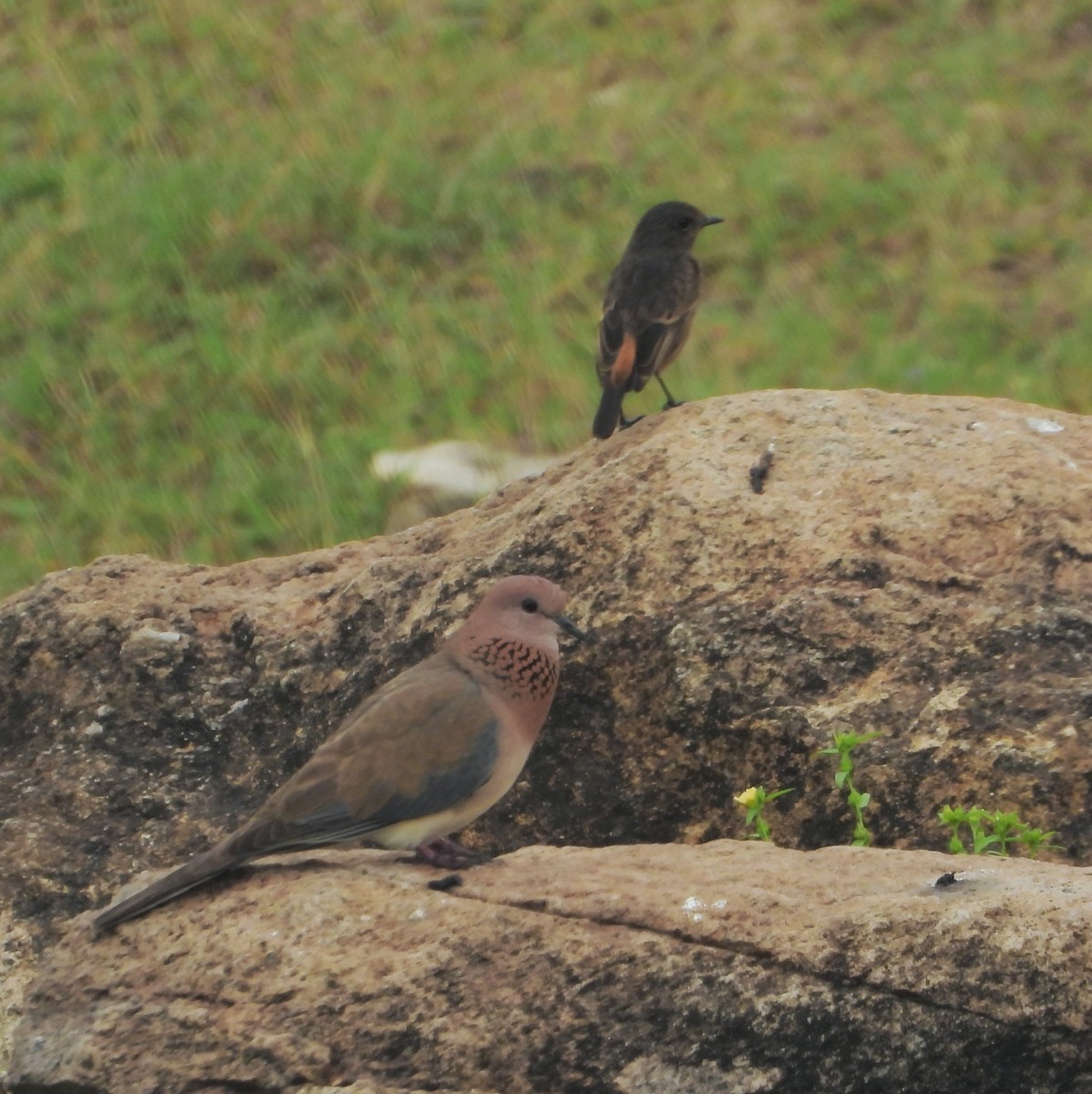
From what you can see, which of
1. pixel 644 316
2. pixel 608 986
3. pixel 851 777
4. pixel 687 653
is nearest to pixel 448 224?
pixel 644 316

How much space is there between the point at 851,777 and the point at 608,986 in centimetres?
118

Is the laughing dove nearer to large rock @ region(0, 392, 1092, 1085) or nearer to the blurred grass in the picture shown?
large rock @ region(0, 392, 1092, 1085)

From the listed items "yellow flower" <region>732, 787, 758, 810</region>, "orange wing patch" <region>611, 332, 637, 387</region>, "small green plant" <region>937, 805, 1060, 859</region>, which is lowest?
"small green plant" <region>937, 805, 1060, 859</region>

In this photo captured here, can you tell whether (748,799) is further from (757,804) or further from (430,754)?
(430,754)

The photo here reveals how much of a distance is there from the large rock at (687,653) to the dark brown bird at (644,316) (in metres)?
1.34

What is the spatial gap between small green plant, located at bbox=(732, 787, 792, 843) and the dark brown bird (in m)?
2.09

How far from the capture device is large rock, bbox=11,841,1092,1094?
9.67ft

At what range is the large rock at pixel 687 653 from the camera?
13.8ft

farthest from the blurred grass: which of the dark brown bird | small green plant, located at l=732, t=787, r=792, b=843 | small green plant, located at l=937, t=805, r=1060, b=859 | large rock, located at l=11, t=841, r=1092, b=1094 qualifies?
large rock, located at l=11, t=841, r=1092, b=1094

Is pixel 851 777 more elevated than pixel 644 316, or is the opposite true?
pixel 644 316

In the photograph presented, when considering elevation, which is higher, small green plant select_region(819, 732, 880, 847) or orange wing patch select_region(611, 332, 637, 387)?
orange wing patch select_region(611, 332, 637, 387)

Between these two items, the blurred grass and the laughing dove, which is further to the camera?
the blurred grass

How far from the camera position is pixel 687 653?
4.31 metres

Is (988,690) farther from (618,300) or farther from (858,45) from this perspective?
(858,45)
